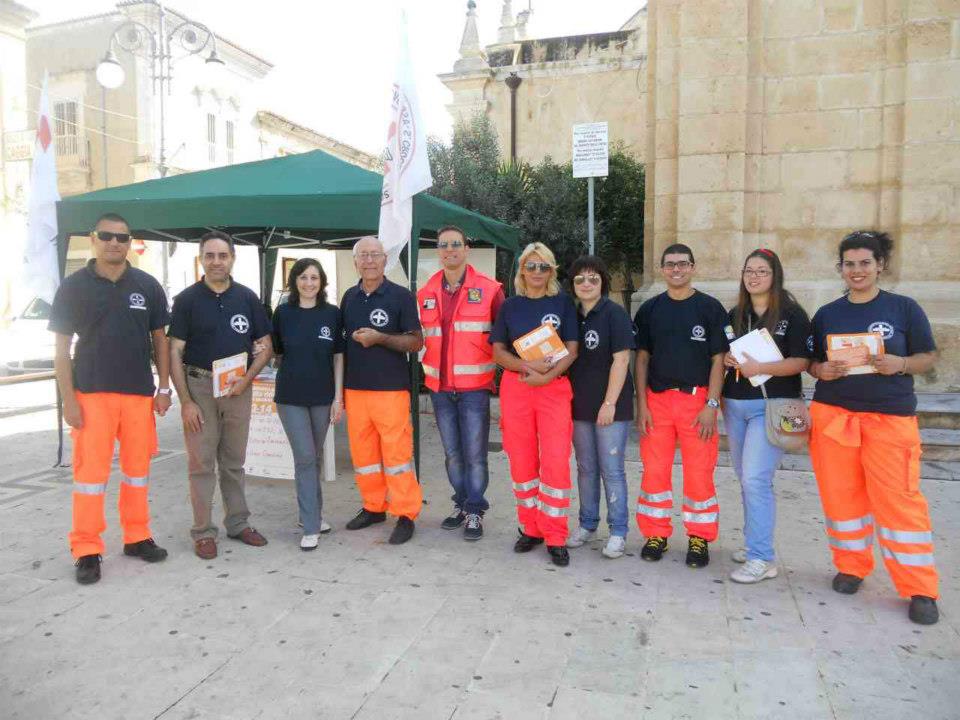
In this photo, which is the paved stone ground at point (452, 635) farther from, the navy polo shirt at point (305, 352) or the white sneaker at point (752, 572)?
the navy polo shirt at point (305, 352)

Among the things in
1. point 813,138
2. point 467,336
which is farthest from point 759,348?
→ point 813,138

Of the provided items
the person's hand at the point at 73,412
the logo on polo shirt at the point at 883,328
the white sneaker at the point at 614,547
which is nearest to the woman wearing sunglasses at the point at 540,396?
the white sneaker at the point at 614,547

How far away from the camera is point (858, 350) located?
347 centimetres

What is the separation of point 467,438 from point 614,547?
1107mm

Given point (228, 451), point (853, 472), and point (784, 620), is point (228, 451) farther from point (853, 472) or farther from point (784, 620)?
point (853, 472)

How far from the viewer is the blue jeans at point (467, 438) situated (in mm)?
4570

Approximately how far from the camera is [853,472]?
364 cm

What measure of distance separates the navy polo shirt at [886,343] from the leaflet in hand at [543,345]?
1.38m

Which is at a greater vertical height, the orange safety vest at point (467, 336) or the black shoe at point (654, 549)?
the orange safety vest at point (467, 336)

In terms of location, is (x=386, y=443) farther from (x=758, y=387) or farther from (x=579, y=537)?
(x=758, y=387)

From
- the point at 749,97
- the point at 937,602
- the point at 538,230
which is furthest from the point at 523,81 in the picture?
Answer: the point at 937,602

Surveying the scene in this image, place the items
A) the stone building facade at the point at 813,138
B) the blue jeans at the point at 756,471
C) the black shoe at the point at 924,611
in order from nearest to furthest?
1. the black shoe at the point at 924,611
2. the blue jeans at the point at 756,471
3. the stone building facade at the point at 813,138

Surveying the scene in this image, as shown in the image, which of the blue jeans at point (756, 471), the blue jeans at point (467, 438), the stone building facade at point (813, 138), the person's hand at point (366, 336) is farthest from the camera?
the stone building facade at point (813, 138)

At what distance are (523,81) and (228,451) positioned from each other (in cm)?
1730
